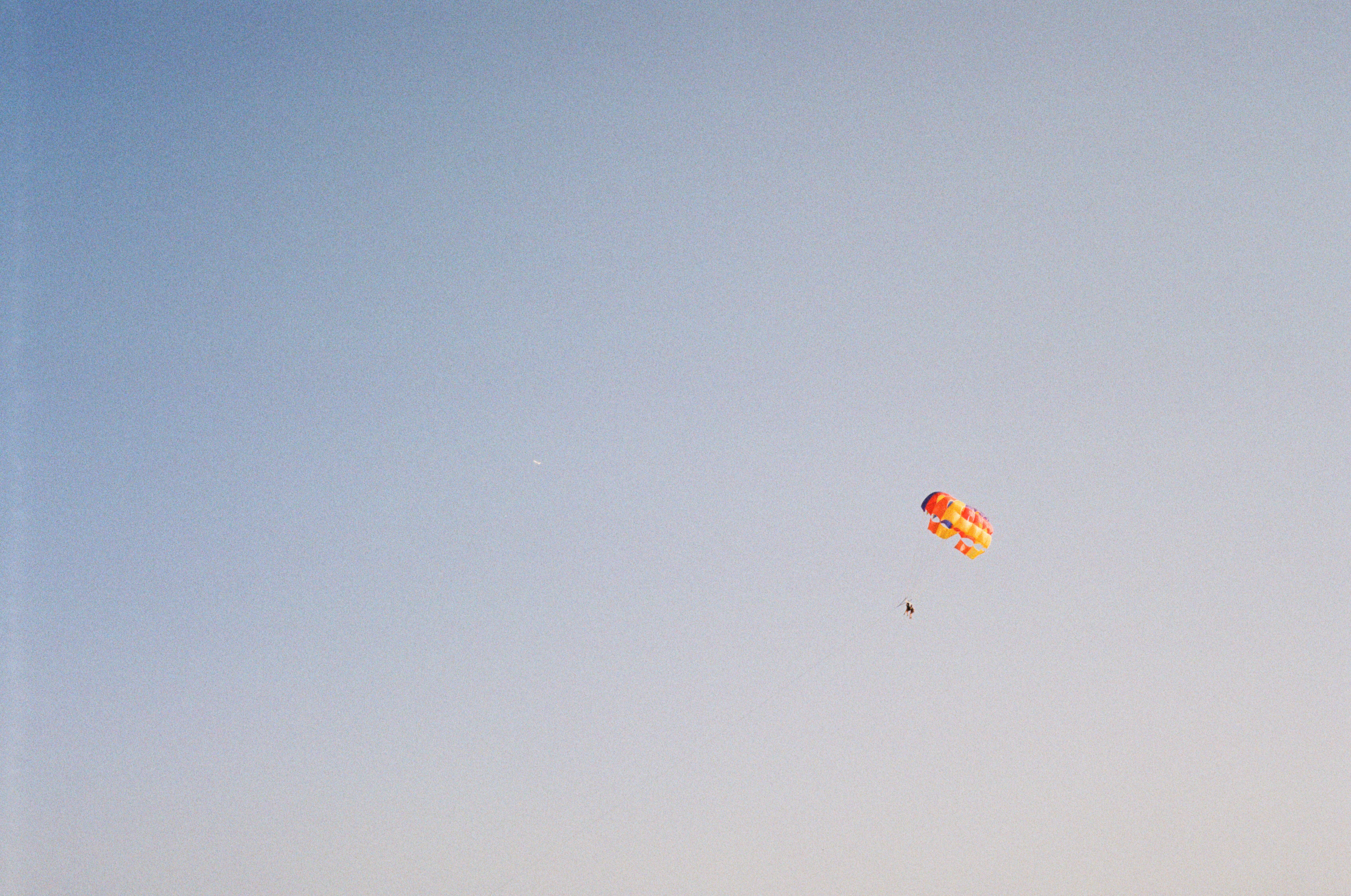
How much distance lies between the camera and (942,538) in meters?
34.5

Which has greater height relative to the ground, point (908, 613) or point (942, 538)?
point (942, 538)

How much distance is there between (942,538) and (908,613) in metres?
4.52

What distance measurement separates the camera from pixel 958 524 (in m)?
33.6

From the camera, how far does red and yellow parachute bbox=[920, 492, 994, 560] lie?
33719 mm

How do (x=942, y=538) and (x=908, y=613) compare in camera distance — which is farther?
(x=908, y=613)

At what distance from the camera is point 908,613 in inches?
1448

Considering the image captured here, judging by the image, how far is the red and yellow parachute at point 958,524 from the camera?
111 feet
